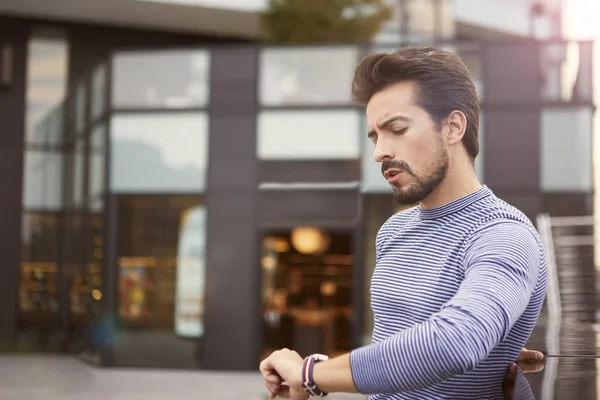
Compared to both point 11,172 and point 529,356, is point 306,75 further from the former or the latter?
point 529,356

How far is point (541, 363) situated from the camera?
5.72 feet

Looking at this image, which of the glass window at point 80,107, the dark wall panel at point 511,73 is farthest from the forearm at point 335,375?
the glass window at point 80,107

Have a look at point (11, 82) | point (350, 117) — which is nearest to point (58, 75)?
point (11, 82)

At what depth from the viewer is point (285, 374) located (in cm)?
150

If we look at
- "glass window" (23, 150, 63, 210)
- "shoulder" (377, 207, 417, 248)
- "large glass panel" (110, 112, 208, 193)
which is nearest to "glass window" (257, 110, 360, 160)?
"large glass panel" (110, 112, 208, 193)

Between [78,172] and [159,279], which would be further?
[78,172]

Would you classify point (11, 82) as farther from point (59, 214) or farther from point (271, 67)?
point (271, 67)

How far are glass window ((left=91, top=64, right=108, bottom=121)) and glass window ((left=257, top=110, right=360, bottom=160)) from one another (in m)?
2.78

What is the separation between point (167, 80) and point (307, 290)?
4357mm

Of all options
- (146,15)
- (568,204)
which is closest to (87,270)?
(146,15)

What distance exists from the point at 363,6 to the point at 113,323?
6495 mm

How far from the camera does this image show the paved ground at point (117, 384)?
10.3 m

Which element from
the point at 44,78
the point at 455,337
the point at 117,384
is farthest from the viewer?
the point at 44,78

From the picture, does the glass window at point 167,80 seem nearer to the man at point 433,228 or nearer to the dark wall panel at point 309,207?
the dark wall panel at point 309,207
